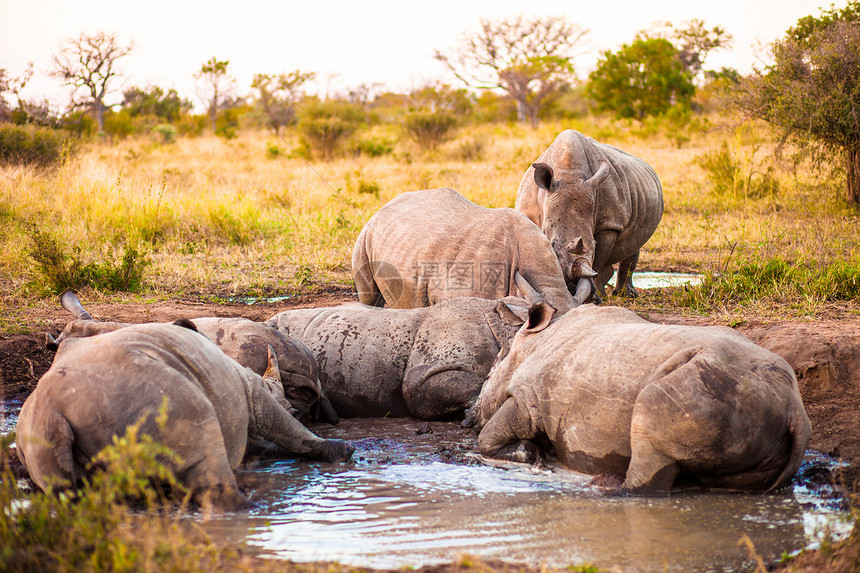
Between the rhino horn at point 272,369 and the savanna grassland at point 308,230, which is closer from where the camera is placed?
the rhino horn at point 272,369

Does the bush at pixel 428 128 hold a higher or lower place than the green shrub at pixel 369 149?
higher

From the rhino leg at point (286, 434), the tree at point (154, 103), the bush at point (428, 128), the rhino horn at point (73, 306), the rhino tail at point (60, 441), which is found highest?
the tree at point (154, 103)

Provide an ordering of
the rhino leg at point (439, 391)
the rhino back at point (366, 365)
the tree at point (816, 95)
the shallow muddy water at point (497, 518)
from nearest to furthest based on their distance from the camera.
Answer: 1. the shallow muddy water at point (497, 518)
2. the rhino leg at point (439, 391)
3. the rhino back at point (366, 365)
4. the tree at point (816, 95)

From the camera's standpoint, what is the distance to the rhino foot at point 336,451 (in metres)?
4.74

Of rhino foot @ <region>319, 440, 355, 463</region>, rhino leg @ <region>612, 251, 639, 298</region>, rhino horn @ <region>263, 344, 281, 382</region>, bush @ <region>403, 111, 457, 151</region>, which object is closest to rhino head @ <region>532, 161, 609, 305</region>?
rhino leg @ <region>612, 251, 639, 298</region>

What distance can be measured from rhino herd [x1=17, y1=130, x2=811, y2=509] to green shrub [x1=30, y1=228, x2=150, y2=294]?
2.87m

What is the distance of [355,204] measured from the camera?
48.6ft

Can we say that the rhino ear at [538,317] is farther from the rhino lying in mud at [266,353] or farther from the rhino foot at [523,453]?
the rhino lying in mud at [266,353]

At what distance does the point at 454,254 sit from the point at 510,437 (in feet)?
7.18

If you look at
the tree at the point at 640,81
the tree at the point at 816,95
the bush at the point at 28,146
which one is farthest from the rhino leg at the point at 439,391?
the tree at the point at 640,81

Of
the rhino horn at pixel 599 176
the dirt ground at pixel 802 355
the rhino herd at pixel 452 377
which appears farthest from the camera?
the rhino horn at pixel 599 176

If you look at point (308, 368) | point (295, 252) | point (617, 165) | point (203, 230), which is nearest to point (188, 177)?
point (203, 230)

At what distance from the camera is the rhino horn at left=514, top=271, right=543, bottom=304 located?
6.12 meters

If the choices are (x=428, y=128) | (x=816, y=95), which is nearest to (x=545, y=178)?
(x=816, y=95)
